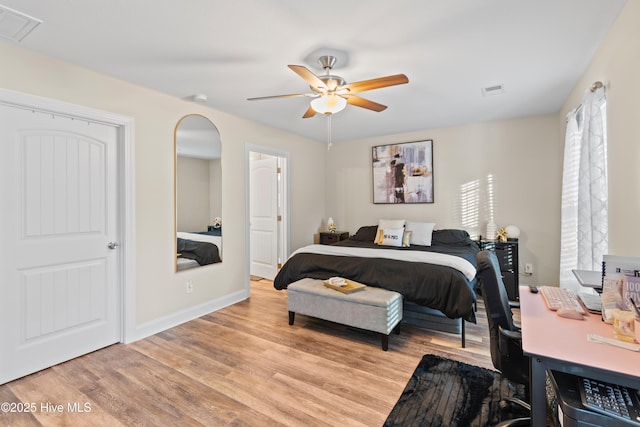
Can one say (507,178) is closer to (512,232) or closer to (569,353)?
(512,232)

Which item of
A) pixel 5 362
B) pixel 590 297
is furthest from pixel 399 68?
pixel 5 362

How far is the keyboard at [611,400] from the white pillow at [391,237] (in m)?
2.98

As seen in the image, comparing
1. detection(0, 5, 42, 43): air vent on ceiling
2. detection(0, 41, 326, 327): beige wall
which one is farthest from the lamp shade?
detection(0, 5, 42, 43): air vent on ceiling

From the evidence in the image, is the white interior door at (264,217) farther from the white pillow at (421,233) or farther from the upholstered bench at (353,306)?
the white pillow at (421,233)

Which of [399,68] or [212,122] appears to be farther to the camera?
[212,122]

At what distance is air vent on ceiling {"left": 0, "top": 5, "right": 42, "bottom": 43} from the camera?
5.94 ft

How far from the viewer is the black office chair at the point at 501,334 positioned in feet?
5.14

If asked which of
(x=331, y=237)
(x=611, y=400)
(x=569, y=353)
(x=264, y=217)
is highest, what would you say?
(x=264, y=217)

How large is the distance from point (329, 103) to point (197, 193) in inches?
76.8

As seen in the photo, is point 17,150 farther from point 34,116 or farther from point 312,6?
point 312,6

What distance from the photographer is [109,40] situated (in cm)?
212

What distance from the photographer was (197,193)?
11.4ft

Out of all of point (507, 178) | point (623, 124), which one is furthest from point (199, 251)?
point (507, 178)

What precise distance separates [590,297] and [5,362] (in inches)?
155
